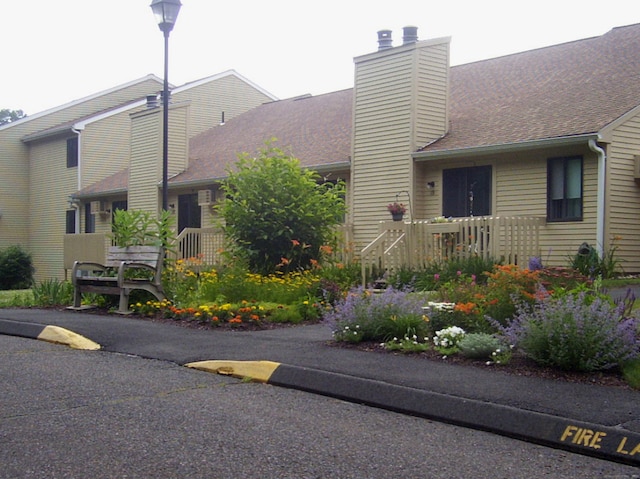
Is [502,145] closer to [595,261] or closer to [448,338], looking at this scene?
[595,261]

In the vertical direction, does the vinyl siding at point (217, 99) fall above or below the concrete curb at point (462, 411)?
above

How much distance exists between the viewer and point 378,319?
8.98 meters

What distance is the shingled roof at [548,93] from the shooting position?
16.8 meters

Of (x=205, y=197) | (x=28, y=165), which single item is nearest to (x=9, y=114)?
(x=28, y=165)

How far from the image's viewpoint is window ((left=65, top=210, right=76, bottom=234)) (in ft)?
115

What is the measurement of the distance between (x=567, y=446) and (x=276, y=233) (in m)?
10.3

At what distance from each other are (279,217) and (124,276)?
3193 millimetres

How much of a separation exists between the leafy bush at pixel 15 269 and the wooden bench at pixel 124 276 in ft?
69.6

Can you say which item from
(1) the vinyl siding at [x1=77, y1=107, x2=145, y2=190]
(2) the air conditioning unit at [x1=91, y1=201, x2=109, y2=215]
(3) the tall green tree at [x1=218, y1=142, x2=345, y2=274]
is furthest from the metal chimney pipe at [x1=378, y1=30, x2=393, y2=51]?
(1) the vinyl siding at [x1=77, y1=107, x2=145, y2=190]

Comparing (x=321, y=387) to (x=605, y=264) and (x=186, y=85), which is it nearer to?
(x=605, y=264)

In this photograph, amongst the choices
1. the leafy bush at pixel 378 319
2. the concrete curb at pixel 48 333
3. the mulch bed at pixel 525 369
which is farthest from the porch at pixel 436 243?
the mulch bed at pixel 525 369

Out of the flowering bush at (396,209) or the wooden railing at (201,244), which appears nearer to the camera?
the flowering bush at (396,209)

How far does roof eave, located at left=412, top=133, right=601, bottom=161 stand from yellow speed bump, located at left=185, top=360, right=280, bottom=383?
9.89 m

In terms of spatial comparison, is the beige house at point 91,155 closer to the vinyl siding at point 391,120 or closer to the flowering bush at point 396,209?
the vinyl siding at point 391,120
